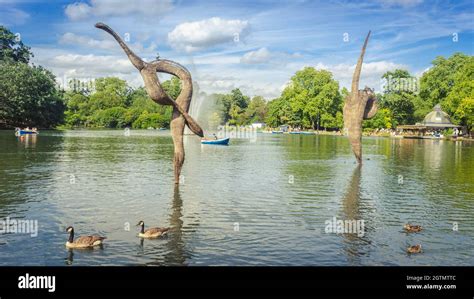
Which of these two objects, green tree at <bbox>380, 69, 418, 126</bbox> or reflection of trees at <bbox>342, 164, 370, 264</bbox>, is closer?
reflection of trees at <bbox>342, 164, 370, 264</bbox>

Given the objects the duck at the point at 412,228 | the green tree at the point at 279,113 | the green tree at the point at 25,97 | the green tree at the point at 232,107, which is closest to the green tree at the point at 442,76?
the green tree at the point at 279,113

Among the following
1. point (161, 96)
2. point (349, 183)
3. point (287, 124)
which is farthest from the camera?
point (287, 124)

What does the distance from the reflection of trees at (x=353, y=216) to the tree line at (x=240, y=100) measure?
6150 cm

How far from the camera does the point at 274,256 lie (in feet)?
44.4

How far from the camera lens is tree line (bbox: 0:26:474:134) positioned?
3570 inches

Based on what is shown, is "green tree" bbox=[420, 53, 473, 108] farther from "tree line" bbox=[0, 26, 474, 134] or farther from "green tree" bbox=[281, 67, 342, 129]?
"green tree" bbox=[281, 67, 342, 129]

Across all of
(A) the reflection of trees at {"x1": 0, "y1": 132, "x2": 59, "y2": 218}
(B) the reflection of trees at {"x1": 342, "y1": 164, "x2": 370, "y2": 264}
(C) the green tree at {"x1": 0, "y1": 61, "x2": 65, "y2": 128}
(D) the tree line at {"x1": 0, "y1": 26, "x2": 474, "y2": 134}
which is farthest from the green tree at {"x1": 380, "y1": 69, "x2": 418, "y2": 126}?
(A) the reflection of trees at {"x1": 0, "y1": 132, "x2": 59, "y2": 218}

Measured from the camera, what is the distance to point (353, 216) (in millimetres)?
18750

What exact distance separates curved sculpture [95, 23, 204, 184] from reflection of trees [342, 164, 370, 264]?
7.88 m

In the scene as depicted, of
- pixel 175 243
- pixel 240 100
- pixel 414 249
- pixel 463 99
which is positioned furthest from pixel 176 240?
pixel 240 100

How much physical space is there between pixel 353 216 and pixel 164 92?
994 cm

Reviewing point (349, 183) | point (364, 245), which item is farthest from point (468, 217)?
point (349, 183)
